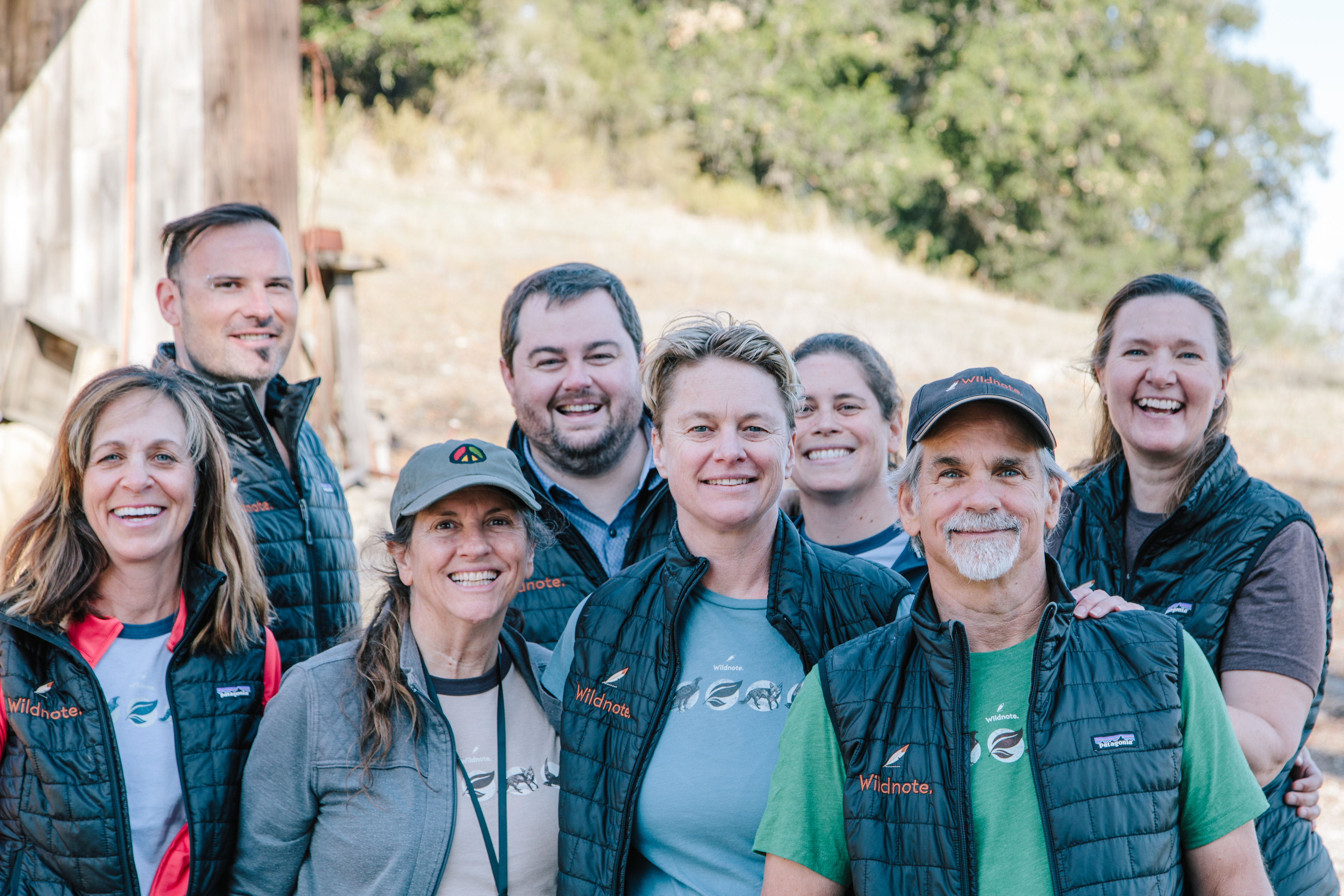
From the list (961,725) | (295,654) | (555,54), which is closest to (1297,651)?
(961,725)

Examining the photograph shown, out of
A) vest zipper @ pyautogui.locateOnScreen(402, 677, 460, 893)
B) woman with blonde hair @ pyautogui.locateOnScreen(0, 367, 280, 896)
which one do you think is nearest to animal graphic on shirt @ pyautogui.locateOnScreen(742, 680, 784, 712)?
vest zipper @ pyautogui.locateOnScreen(402, 677, 460, 893)

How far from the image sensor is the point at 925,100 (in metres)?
32.3

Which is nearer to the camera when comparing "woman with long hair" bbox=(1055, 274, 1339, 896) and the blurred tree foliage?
"woman with long hair" bbox=(1055, 274, 1339, 896)

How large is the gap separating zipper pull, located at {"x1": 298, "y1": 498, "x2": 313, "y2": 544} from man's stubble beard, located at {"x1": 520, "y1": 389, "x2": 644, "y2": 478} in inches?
29.2

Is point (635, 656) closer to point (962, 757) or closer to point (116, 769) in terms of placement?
point (962, 757)

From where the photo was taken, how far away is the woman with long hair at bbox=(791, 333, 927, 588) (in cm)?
372

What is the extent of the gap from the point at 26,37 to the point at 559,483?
12.2 ft

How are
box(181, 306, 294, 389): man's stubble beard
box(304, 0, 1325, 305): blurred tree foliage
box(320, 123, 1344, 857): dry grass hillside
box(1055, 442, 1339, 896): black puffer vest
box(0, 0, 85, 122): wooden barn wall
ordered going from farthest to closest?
1. box(304, 0, 1325, 305): blurred tree foliage
2. box(320, 123, 1344, 857): dry grass hillside
3. box(0, 0, 85, 122): wooden barn wall
4. box(181, 306, 294, 389): man's stubble beard
5. box(1055, 442, 1339, 896): black puffer vest

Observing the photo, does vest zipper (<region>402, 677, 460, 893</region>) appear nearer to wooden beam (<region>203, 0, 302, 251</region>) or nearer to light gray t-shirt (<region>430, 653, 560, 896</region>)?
light gray t-shirt (<region>430, 653, 560, 896</region>)

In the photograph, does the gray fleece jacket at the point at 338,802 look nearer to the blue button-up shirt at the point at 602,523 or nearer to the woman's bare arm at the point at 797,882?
the woman's bare arm at the point at 797,882

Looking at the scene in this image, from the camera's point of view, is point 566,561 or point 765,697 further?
point 566,561

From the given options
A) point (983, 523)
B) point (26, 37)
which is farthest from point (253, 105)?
point (983, 523)

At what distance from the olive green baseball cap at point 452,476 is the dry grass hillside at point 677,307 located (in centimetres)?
472

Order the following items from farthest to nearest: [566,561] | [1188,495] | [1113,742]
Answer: [566,561]
[1188,495]
[1113,742]
